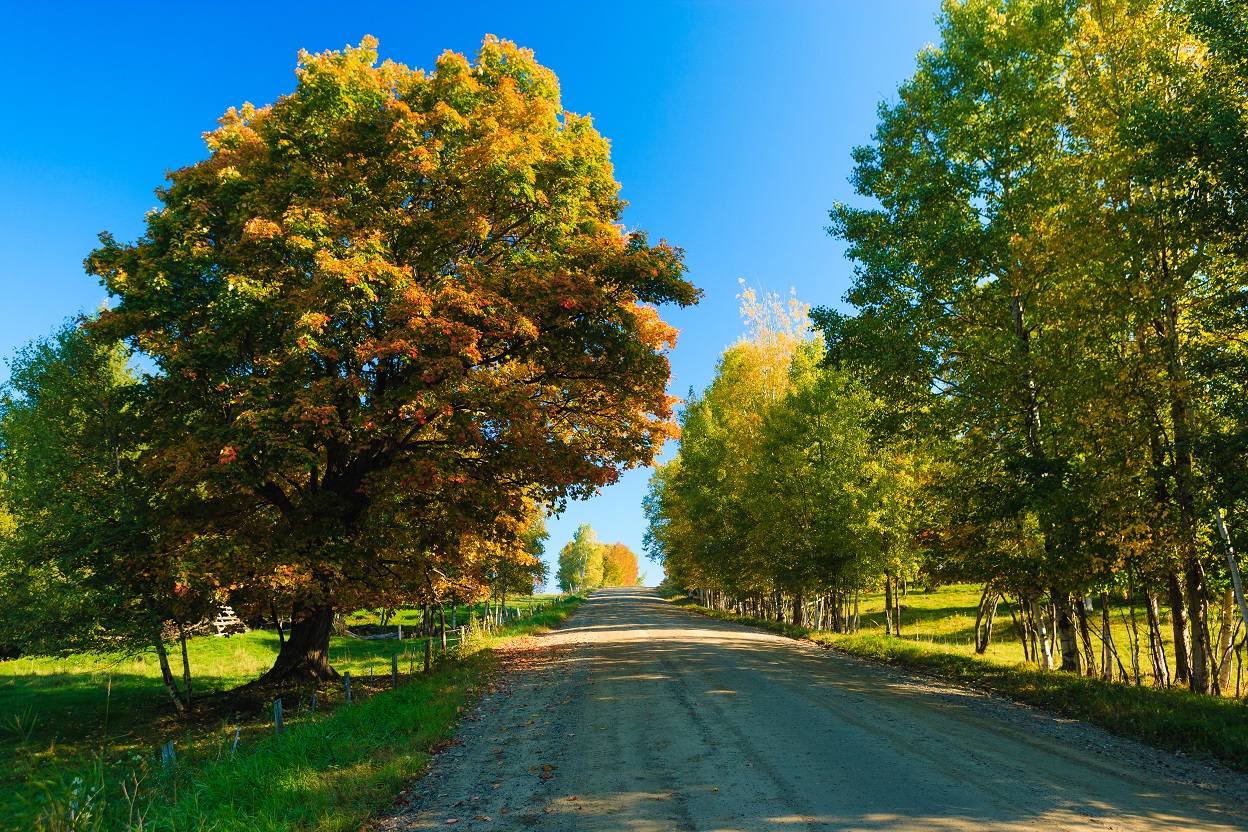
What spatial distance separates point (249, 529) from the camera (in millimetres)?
16031

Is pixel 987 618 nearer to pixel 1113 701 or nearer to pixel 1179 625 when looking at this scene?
pixel 1179 625

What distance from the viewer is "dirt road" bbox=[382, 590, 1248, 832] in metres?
5.97

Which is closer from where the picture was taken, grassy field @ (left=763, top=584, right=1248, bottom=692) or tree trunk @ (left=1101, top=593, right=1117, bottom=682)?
tree trunk @ (left=1101, top=593, right=1117, bottom=682)

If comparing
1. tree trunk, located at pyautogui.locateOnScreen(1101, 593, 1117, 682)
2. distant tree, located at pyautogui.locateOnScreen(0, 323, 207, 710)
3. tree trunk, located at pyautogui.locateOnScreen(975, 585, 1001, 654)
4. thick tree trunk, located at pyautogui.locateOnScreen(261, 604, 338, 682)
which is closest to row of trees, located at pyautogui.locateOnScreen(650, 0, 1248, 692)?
tree trunk, located at pyautogui.locateOnScreen(1101, 593, 1117, 682)

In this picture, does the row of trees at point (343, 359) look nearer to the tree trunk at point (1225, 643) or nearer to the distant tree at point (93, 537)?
the distant tree at point (93, 537)

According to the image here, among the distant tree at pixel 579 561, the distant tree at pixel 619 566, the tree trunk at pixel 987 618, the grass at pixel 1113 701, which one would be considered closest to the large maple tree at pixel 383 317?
the grass at pixel 1113 701

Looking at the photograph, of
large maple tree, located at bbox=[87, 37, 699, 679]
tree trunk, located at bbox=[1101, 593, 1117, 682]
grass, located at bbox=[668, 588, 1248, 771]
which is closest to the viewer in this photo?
grass, located at bbox=[668, 588, 1248, 771]

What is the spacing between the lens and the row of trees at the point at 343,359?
43.2 ft

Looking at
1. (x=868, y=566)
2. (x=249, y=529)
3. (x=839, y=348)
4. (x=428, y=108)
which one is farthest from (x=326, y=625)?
(x=868, y=566)

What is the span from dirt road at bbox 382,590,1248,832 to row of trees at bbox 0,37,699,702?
6.11m

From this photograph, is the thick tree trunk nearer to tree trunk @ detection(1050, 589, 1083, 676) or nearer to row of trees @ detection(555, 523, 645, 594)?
tree trunk @ detection(1050, 589, 1083, 676)

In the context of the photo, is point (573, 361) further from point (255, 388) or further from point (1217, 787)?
point (1217, 787)

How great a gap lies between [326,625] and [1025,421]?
63.4ft

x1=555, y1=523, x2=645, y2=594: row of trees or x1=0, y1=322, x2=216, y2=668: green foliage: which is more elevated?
x1=0, y1=322, x2=216, y2=668: green foliage
